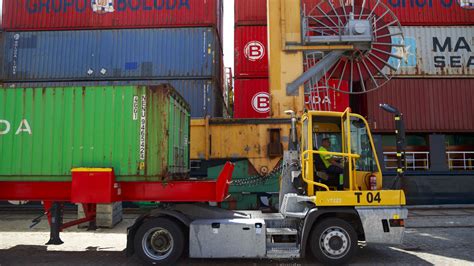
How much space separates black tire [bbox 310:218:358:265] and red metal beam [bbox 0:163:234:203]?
178 cm

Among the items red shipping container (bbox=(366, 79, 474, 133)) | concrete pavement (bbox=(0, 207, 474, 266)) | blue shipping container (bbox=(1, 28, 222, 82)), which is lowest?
concrete pavement (bbox=(0, 207, 474, 266))

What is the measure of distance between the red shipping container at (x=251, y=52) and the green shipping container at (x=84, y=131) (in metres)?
10.7

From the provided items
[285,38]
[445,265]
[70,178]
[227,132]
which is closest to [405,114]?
[285,38]

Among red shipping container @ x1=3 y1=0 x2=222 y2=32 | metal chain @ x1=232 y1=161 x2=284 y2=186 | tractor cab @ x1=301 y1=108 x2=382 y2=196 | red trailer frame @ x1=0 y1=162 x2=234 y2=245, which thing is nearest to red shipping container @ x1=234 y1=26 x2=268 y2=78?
red shipping container @ x1=3 y1=0 x2=222 y2=32

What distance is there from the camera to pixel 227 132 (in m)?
11.6

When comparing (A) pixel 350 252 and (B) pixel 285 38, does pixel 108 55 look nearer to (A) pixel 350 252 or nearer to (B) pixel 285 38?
(B) pixel 285 38

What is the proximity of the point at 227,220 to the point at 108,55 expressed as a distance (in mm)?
12824

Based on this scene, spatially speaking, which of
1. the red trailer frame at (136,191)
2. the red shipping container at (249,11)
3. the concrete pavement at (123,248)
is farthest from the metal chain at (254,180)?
the red shipping container at (249,11)

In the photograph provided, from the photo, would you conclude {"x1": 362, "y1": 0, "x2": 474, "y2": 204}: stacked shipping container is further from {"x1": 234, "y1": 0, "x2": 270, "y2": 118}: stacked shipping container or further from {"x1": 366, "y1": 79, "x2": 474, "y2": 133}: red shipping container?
{"x1": 234, "y1": 0, "x2": 270, "y2": 118}: stacked shipping container

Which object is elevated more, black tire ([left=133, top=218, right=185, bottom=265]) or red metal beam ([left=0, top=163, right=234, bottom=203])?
red metal beam ([left=0, top=163, right=234, bottom=203])

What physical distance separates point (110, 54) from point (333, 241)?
45.9ft

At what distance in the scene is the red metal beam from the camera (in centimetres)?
656

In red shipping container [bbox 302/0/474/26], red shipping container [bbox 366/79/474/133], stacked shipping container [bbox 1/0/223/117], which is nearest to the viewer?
stacked shipping container [bbox 1/0/223/117]

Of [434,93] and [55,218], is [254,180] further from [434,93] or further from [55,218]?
[434,93]
